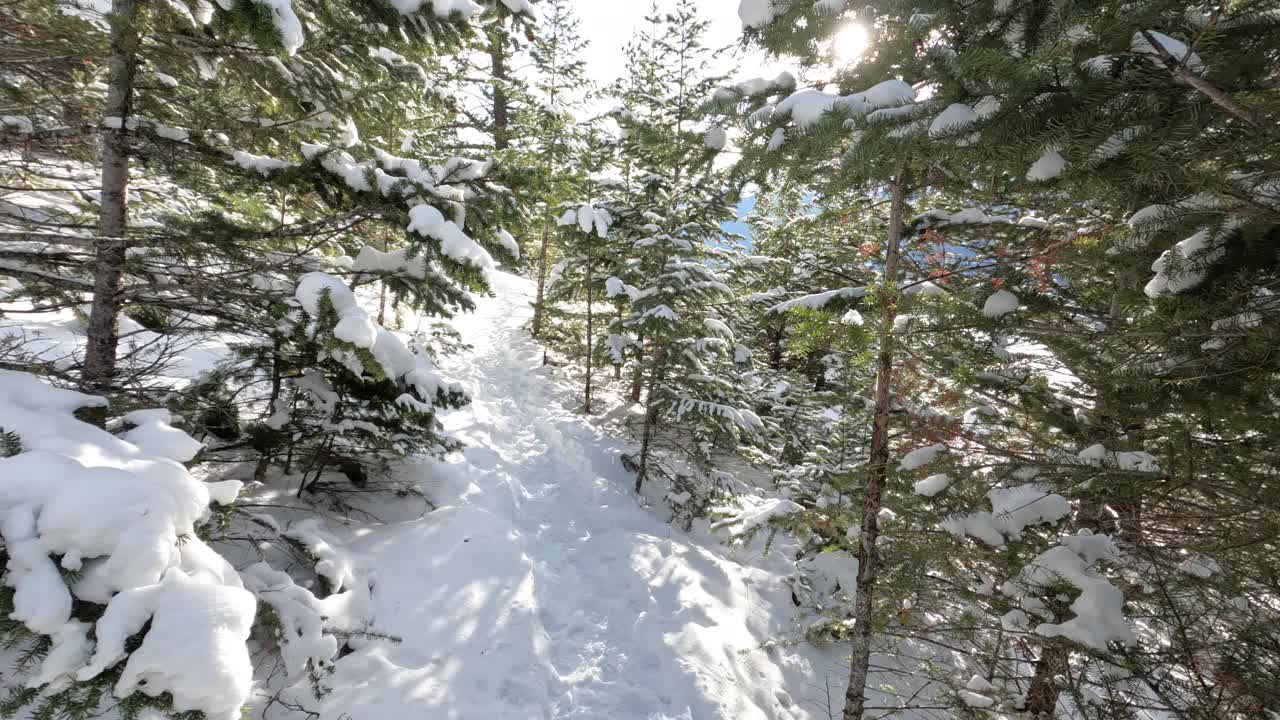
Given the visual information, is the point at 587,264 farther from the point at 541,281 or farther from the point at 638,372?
the point at 541,281

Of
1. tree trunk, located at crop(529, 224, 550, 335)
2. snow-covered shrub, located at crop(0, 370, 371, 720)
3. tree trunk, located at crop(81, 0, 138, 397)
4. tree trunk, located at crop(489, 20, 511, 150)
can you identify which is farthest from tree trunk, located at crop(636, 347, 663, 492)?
tree trunk, located at crop(529, 224, 550, 335)

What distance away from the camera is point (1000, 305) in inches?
163

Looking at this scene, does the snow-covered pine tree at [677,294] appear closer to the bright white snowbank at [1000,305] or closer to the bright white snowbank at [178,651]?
the bright white snowbank at [1000,305]

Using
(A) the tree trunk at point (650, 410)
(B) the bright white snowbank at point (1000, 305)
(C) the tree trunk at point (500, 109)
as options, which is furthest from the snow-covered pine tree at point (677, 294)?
(B) the bright white snowbank at point (1000, 305)

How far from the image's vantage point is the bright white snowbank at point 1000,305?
4123 mm

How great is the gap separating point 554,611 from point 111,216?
5.93 m

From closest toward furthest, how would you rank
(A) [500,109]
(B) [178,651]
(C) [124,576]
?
(B) [178,651]
(C) [124,576]
(A) [500,109]

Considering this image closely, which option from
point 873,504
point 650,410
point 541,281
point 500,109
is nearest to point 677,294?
point 650,410

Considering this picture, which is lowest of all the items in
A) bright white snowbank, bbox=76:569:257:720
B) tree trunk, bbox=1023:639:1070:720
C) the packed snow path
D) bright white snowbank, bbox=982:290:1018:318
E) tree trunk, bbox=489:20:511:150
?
the packed snow path

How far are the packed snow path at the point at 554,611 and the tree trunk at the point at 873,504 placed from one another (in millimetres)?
1365

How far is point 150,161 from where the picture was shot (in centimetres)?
445

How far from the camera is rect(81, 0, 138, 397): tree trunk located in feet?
12.2

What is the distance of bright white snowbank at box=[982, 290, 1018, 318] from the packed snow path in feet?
16.2

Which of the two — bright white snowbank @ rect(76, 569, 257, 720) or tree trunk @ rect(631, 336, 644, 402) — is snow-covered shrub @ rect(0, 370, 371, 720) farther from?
tree trunk @ rect(631, 336, 644, 402)
